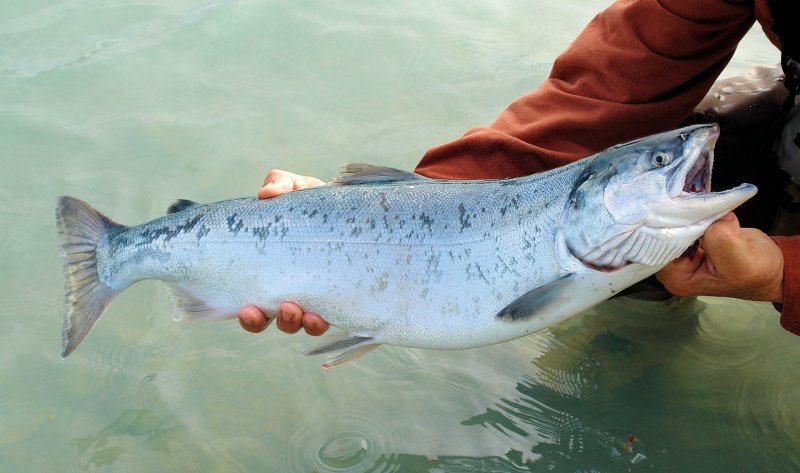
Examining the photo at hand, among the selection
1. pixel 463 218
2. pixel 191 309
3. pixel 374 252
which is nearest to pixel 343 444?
pixel 191 309

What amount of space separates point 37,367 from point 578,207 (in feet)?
9.43

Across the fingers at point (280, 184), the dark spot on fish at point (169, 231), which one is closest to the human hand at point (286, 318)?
the fingers at point (280, 184)

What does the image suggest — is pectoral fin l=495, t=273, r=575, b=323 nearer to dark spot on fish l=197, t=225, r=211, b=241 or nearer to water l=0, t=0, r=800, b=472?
water l=0, t=0, r=800, b=472

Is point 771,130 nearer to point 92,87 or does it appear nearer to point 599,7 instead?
point 599,7

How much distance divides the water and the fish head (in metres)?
1.10

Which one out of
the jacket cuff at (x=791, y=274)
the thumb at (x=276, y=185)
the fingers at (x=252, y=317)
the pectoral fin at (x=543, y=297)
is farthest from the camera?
the thumb at (x=276, y=185)

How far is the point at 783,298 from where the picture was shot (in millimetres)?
2951

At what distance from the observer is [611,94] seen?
3754mm

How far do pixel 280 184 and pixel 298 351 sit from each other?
1014mm

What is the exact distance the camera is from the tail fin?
3.37 m

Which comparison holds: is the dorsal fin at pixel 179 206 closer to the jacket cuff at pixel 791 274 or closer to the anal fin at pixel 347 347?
the anal fin at pixel 347 347

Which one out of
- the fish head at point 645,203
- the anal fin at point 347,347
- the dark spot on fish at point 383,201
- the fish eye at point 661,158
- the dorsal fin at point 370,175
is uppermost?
the fish eye at point 661,158

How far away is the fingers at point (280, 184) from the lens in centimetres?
337

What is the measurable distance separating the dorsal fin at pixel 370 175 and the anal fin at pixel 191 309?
2.36ft
